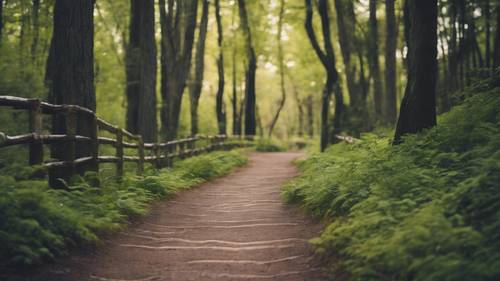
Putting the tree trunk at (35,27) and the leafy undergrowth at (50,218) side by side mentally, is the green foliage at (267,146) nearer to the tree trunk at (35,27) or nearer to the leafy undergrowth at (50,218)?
the tree trunk at (35,27)

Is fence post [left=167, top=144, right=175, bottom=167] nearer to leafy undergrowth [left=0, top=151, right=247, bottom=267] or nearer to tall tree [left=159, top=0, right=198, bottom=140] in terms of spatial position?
tall tree [left=159, top=0, right=198, bottom=140]

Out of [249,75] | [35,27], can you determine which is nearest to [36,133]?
[35,27]

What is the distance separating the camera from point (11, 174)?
6.20 metres

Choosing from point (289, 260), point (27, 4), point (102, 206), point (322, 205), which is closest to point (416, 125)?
point (322, 205)

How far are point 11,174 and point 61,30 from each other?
3490mm

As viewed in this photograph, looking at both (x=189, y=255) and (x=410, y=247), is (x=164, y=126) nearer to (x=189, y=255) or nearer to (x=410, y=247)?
(x=189, y=255)

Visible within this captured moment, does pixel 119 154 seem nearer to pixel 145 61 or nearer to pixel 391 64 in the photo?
pixel 145 61

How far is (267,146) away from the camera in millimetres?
34312

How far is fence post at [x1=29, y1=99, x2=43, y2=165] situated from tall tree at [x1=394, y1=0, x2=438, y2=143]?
5838mm

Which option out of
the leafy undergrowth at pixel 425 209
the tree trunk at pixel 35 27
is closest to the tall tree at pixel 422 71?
the leafy undergrowth at pixel 425 209

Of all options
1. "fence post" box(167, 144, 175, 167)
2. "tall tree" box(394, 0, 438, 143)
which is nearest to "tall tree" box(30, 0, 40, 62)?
"fence post" box(167, 144, 175, 167)

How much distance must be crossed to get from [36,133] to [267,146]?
27.6m

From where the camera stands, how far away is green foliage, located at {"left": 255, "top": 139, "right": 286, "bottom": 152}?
111 feet

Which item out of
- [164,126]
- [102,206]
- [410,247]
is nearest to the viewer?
[410,247]
